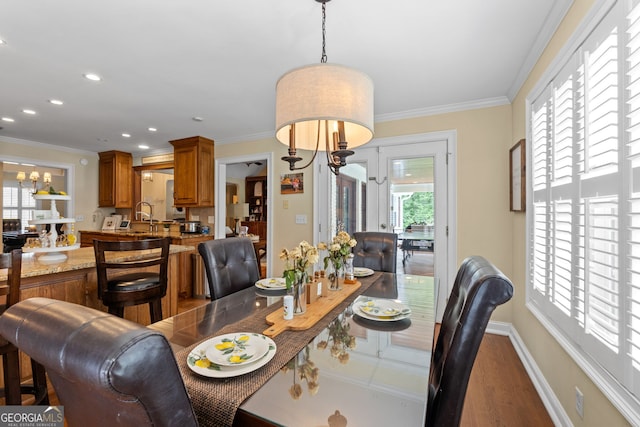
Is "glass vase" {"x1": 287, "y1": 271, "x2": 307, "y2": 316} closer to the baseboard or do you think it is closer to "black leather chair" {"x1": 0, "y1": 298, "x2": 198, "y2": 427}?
"black leather chair" {"x1": 0, "y1": 298, "x2": 198, "y2": 427}

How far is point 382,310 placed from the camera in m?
1.42

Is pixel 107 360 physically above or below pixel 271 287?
above

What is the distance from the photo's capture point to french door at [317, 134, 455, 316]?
315cm

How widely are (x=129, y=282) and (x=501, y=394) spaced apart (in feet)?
8.87

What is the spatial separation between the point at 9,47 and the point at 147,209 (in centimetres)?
414

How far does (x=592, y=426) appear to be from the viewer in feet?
4.38

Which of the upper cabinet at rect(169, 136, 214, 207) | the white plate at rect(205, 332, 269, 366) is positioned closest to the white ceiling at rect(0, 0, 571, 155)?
the upper cabinet at rect(169, 136, 214, 207)

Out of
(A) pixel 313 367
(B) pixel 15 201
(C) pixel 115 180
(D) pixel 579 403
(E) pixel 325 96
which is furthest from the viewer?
(B) pixel 15 201

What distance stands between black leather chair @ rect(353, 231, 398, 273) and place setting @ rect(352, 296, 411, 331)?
1.12 m

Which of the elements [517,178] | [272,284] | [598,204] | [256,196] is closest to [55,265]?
[272,284]

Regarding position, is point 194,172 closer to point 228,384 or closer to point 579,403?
point 228,384

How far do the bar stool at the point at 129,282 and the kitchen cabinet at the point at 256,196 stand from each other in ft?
21.8

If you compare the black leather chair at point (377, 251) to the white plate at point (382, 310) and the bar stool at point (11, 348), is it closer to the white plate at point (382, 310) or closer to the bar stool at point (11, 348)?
the white plate at point (382, 310)

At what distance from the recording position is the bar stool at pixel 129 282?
191 cm
